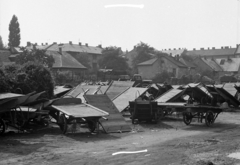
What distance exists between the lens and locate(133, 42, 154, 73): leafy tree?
88.9 meters

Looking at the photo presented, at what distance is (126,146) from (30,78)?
8.82 m

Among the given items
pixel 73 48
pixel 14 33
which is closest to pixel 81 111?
pixel 14 33

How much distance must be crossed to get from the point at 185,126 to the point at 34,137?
6.98m

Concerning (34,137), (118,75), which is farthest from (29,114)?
(118,75)

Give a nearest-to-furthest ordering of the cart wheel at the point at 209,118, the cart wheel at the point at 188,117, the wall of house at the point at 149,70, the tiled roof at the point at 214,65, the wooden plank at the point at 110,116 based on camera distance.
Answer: the wooden plank at the point at 110,116
the cart wheel at the point at 209,118
the cart wheel at the point at 188,117
the wall of house at the point at 149,70
the tiled roof at the point at 214,65

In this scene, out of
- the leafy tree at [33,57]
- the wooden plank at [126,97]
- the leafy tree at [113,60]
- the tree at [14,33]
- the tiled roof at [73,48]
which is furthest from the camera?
the tiled roof at [73,48]

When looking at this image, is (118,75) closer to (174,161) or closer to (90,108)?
(90,108)

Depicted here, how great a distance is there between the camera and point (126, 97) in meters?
18.6

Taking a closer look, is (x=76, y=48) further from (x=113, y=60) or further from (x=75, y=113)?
(x=75, y=113)

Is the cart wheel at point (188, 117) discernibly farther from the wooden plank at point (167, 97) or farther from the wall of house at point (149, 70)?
the wall of house at point (149, 70)

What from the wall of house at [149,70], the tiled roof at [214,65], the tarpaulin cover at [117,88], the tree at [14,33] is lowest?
the tarpaulin cover at [117,88]

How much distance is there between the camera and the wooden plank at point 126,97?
17739 millimetres

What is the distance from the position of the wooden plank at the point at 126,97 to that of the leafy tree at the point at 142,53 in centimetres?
6846

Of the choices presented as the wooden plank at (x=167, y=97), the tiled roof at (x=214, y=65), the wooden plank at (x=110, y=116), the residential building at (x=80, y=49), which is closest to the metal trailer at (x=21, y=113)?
the wooden plank at (x=110, y=116)
